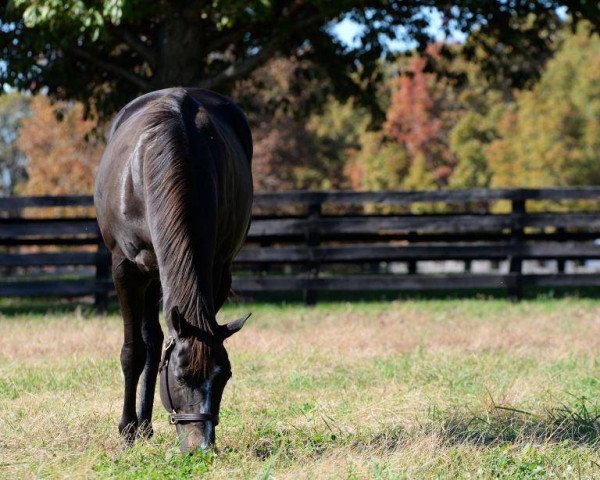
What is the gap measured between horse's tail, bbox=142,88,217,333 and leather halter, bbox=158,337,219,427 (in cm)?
17

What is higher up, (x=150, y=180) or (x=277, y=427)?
(x=150, y=180)

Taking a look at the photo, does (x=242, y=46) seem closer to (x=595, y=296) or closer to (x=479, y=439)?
(x=595, y=296)

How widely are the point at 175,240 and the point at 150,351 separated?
1262mm

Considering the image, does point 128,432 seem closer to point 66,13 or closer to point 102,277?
point 102,277

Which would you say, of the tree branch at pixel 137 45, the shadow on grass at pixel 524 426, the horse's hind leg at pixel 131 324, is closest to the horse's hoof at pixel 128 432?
the horse's hind leg at pixel 131 324

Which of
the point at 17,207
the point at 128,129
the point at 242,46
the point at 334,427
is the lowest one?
the point at 334,427

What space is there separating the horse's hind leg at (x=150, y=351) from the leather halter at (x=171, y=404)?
102 centimetres

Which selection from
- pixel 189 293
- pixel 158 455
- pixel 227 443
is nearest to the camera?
pixel 189 293

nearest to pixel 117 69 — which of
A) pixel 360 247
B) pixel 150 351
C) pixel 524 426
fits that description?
pixel 360 247

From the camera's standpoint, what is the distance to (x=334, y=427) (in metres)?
5.05

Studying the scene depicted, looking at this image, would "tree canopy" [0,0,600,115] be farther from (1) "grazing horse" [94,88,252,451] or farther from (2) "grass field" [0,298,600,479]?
(1) "grazing horse" [94,88,252,451]

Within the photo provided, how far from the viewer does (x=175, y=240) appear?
4.26m

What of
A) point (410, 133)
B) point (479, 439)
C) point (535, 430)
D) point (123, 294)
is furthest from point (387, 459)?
point (410, 133)

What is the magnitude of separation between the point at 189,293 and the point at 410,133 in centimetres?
3940
